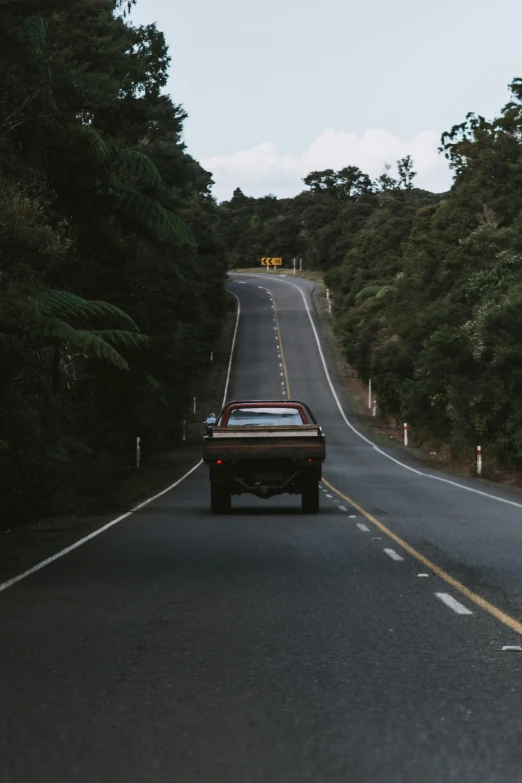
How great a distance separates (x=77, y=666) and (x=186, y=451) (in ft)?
165

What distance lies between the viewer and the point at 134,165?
90.3 feet

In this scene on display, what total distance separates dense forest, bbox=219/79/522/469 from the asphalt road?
85.3 feet

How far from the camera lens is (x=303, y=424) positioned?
2469cm

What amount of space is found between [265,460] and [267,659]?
46.7 ft

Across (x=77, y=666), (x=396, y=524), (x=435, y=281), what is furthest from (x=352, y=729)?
(x=435, y=281)

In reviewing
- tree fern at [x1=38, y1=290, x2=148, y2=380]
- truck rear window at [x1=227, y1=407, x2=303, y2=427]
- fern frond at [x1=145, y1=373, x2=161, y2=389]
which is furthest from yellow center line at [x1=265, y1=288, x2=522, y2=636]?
fern frond at [x1=145, y1=373, x2=161, y2=389]

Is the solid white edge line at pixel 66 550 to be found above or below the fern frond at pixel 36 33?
below

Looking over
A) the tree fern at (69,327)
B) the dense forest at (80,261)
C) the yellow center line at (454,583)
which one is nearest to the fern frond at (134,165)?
the dense forest at (80,261)

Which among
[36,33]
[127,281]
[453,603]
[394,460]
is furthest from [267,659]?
[394,460]

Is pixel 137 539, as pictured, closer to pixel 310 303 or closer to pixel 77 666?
pixel 77 666

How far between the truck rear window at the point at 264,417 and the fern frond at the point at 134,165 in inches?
233

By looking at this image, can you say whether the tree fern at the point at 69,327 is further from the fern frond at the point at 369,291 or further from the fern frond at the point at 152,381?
the fern frond at the point at 369,291

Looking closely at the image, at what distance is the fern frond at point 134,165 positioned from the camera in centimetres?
2730

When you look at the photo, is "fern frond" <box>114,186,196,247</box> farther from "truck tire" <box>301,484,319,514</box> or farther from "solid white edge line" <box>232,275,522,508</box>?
"solid white edge line" <box>232,275,522,508</box>
